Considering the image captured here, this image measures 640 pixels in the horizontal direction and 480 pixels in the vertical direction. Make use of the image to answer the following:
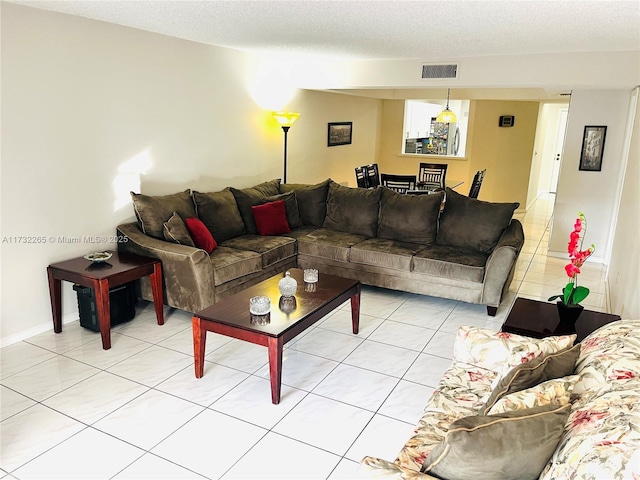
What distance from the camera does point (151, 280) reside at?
3.83 m

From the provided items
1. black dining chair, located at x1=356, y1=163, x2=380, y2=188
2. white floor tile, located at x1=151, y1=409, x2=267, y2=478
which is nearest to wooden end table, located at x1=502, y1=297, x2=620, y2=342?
white floor tile, located at x1=151, y1=409, x2=267, y2=478

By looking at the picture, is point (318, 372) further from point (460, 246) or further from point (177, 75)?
point (177, 75)

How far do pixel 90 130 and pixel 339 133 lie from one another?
4.62m

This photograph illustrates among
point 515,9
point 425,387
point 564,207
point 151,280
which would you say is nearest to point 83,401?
point 151,280

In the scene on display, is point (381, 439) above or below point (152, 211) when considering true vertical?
below

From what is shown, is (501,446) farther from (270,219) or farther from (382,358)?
(270,219)

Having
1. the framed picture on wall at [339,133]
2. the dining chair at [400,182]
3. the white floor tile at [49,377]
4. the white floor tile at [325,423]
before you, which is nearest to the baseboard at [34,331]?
the white floor tile at [49,377]

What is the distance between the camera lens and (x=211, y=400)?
2.84 metres

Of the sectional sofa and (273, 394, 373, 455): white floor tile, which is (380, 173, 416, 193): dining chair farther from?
(273, 394, 373, 455): white floor tile

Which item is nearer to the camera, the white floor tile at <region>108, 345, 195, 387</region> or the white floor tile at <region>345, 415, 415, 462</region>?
the white floor tile at <region>345, 415, 415, 462</region>

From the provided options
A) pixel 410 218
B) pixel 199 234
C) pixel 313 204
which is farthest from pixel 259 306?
pixel 313 204

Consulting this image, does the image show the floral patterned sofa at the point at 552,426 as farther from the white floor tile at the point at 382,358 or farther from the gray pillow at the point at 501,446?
the white floor tile at the point at 382,358

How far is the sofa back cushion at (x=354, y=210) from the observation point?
16.8 ft

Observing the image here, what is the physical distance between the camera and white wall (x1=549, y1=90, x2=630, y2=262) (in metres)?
5.71
